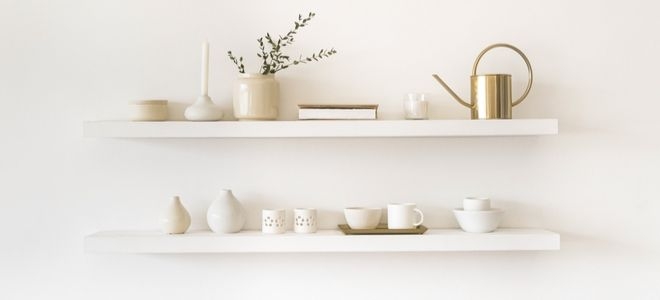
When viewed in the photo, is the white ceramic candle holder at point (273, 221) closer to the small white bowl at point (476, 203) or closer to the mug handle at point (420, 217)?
the mug handle at point (420, 217)

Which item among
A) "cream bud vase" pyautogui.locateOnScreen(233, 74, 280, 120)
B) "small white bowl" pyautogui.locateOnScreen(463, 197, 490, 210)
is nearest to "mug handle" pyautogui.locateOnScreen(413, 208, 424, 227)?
"small white bowl" pyautogui.locateOnScreen(463, 197, 490, 210)

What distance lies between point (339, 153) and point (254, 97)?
11.6 inches

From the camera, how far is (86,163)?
189 cm

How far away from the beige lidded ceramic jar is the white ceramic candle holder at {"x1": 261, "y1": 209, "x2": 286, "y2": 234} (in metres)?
0.38

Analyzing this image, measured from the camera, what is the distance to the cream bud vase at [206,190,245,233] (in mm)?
A: 1784

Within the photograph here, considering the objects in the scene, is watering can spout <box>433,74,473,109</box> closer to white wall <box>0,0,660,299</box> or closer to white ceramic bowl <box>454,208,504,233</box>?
white wall <box>0,0,660,299</box>

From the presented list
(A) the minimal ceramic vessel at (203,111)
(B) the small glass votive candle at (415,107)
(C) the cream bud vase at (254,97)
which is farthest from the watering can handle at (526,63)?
(A) the minimal ceramic vessel at (203,111)

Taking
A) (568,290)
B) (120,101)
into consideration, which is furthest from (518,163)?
(120,101)

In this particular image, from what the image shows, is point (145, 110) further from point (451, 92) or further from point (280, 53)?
point (451, 92)

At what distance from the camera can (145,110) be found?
1787 millimetres

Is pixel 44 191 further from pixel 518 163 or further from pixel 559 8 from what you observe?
pixel 559 8

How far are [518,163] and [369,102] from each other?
0.45 m

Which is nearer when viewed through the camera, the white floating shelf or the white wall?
the white floating shelf

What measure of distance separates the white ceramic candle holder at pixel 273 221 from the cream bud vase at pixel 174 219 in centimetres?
21
